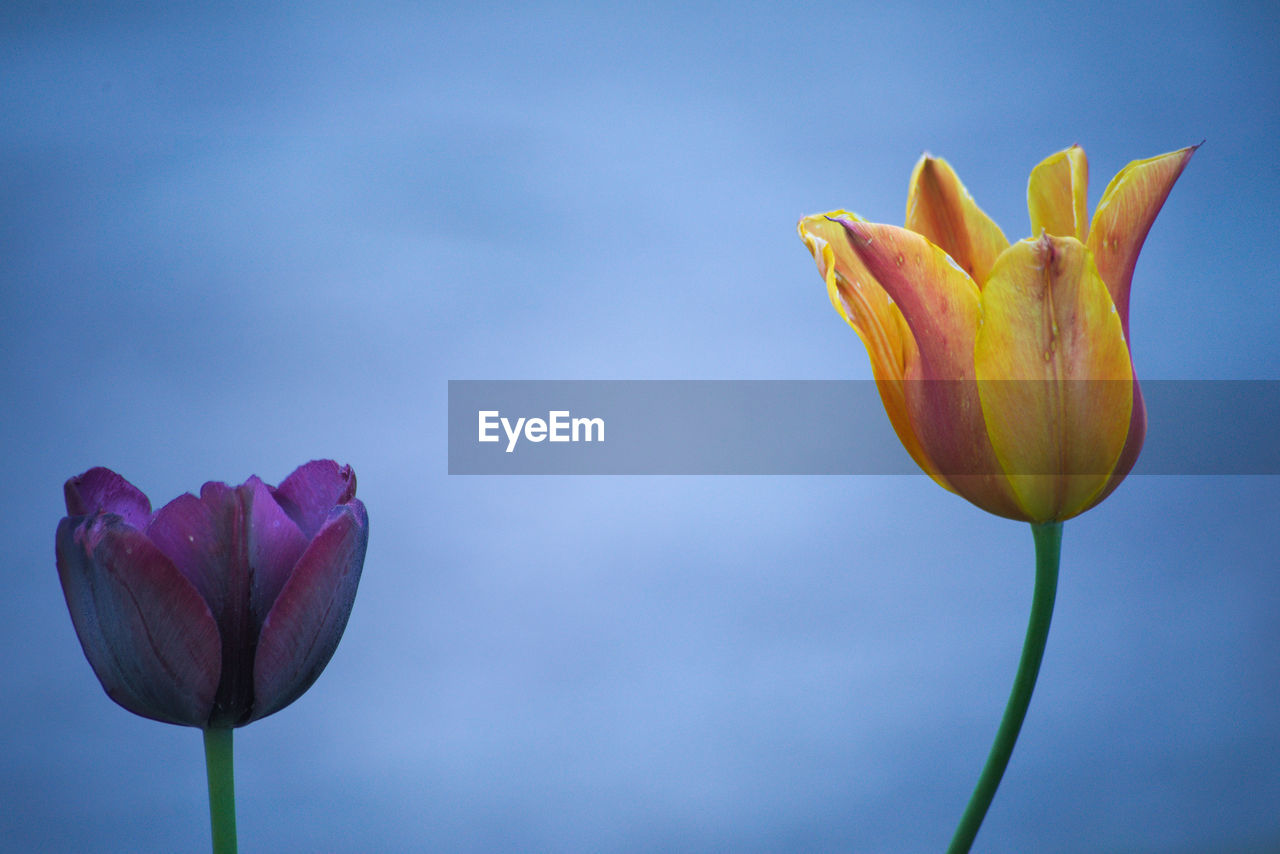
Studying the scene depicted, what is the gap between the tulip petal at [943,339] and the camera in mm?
183

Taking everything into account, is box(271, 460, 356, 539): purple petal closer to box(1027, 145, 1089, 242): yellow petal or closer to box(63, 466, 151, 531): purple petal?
box(63, 466, 151, 531): purple petal

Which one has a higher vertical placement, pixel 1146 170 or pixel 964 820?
pixel 1146 170

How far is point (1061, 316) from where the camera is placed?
0.18m

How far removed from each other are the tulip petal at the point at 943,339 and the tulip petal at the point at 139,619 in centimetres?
13

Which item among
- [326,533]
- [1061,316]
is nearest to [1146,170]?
[1061,316]

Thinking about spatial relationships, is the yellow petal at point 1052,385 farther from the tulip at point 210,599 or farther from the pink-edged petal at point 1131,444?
the tulip at point 210,599

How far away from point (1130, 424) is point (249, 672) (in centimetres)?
17

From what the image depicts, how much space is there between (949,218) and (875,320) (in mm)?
44

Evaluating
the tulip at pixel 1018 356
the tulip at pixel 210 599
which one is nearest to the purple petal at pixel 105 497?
the tulip at pixel 210 599

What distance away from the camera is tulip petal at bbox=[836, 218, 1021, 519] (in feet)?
0.60

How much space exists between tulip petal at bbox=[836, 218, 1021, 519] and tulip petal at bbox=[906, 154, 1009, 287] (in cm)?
3

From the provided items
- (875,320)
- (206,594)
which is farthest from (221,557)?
(875,320)

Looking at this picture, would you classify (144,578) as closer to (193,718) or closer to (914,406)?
(193,718)

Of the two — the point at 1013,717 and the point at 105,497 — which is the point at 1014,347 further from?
the point at 105,497
